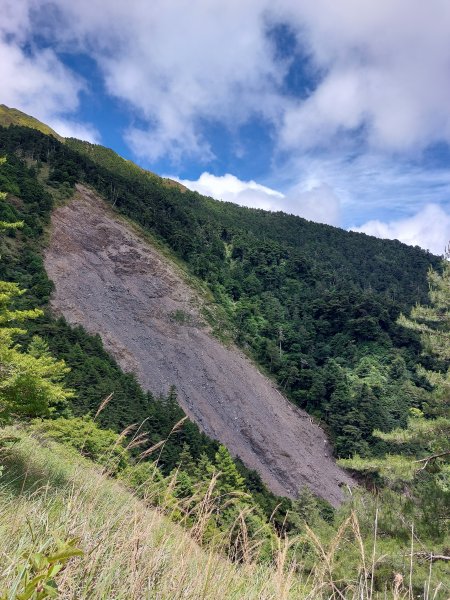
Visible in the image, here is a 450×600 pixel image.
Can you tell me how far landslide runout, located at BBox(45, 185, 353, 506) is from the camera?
29.0m

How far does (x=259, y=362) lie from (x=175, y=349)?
10.5 metres

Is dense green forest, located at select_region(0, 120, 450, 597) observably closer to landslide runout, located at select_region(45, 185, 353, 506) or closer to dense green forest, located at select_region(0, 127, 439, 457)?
dense green forest, located at select_region(0, 127, 439, 457)

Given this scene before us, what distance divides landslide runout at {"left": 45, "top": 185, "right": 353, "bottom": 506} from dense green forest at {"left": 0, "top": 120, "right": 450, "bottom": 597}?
2343mm

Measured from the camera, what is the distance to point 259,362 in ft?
135

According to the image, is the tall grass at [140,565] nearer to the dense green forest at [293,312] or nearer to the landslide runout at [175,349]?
the landslide runout at [175,349]

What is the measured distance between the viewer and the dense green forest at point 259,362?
21.2 ft

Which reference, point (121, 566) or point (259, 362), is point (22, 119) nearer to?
point (259, 362)

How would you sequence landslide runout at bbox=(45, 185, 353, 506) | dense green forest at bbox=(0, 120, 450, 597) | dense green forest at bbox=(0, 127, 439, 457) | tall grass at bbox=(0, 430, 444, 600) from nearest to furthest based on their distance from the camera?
tall grass at bbox=(0, 430, 444, 600) < dense green forest at bbox=(0, 120, 450, 597) < landslide runout at bbox=(45, 185, 353, 506) < dense green forest at bbox=(0, 127, 439, 457)

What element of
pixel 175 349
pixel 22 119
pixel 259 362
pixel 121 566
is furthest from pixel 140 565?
pixel 22 119

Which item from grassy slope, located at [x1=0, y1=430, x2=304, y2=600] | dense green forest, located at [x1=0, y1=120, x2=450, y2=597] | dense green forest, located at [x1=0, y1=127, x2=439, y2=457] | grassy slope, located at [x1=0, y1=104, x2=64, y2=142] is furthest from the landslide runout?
grassy slope, located at [x1=0, y1=104, x2=64, y2=142]

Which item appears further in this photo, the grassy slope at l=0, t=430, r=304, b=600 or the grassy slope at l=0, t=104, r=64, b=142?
the grassy slope at l=0, t=104, r=64, b=142

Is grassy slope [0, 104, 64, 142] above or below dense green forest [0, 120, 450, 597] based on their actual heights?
above

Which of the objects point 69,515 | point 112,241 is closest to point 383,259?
point 112,241

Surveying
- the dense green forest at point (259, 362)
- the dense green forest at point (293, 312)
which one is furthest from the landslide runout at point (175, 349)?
the dense green forest at point (293, 312)
